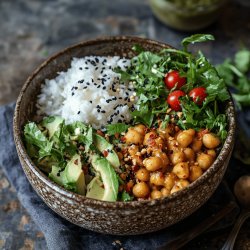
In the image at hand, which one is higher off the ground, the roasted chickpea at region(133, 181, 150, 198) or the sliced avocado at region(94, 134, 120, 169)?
the sliced avocado at region(94, 134, 120, 169)

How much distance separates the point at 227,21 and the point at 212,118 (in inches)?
67.9

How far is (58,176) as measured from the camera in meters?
2.23

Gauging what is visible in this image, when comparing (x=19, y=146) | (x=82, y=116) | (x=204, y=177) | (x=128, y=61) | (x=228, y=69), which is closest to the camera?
(x=204, y=177)

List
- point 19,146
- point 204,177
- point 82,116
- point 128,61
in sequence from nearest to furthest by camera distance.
A: point 204,177
point 19,146
point 82,116
point 128,61

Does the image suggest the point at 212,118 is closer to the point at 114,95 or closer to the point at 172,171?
the point at 172,171

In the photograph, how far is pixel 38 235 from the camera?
2.54 m

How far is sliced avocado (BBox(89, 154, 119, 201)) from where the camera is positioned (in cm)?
211

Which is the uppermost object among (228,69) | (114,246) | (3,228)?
(228,69)

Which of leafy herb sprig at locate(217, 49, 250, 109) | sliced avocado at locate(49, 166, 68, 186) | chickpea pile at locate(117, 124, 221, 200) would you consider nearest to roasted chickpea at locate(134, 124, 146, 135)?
chickpea pile at locate(117, 124, 221, 200)

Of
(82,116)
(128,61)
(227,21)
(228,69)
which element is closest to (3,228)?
(82,116)

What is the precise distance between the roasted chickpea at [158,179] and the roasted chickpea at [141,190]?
43 mm

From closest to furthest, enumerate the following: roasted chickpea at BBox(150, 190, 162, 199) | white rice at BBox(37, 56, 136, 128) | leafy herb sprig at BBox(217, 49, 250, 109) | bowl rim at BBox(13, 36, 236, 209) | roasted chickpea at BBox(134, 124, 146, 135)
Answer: bowl rim at BBox(13, 36, 236, 209)
roasted chickpea at BBox(150, 190, 162, 199)
roasted chickpea at BBox(134, 124, 146, 135)
white rice at BBox(37, 56, 136, 128)
leafy herb sprig at BBox(217, 49, 250, 109)

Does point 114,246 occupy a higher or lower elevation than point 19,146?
lower

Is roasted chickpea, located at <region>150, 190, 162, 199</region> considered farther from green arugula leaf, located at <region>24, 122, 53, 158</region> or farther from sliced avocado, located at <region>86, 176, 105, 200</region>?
green arugula leaf, located at <region>24, 122, 53, 158</region>
